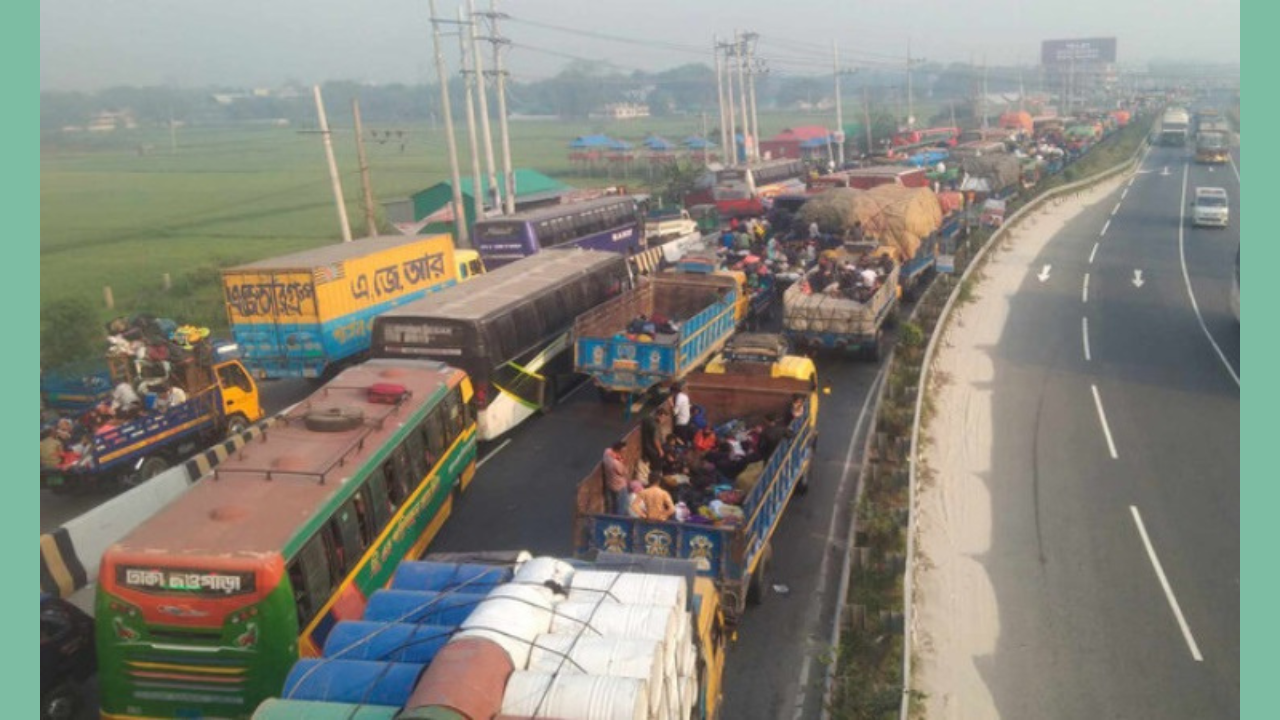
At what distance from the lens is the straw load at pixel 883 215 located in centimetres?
2819

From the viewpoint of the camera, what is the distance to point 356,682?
6324mm

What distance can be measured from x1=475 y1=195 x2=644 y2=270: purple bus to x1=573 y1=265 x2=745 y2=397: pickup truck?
4.69 metres

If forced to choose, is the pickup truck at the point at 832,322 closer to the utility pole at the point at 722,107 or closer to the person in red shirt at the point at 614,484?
the person in red shirt at the point at 614,484

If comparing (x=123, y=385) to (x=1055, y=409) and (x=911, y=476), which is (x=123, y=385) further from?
(x=1055, y=409)

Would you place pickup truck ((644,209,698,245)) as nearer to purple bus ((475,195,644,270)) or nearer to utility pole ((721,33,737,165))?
purple bus ((475,195,644,270))

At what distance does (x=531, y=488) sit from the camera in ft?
50.3

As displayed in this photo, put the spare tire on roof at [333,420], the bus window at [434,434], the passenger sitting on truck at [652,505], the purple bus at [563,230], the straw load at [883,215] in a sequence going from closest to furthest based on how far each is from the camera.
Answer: the passenger sitting on truck at [652,505] → the spare tire on roof at [333,420] → the bus window at [434,434] → the straw load at [883,215] → the purple bus at [563,230]

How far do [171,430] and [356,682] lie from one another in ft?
39.3

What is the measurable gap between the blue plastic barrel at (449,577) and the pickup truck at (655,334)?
31.9 ft

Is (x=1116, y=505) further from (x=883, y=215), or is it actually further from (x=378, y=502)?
(x=883, y=215)

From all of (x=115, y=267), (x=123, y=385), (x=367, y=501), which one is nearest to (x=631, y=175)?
(x=115, y=267)

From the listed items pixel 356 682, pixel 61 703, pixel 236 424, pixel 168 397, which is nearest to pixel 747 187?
pixel 236 424

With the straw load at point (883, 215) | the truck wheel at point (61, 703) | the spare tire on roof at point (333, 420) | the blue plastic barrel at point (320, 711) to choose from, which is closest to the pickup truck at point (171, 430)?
the spare tire on roof at point (333, 420)

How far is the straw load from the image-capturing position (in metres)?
28.2
